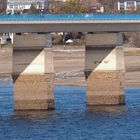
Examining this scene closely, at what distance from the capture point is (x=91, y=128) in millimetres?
78312

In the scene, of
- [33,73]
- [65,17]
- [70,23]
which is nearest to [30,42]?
[33,73]

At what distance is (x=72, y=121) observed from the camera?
8312 centimetres

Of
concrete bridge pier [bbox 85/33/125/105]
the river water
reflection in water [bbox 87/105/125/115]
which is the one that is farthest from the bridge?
the river water

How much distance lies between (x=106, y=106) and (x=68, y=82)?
23.3 meters

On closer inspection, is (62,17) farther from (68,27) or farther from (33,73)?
(33,73)

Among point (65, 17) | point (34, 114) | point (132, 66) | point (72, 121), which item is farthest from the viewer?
point (132, 66)

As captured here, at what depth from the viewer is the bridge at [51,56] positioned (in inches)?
3561

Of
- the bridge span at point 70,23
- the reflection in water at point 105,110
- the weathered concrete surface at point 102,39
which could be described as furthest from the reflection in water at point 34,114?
the bridge span at point 70,23

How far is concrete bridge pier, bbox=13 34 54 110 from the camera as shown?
9025cm

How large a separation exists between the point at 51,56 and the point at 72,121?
10.1 meters

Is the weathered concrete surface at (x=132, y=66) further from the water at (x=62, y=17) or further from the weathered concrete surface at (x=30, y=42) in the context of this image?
the weathered concrete surface at (x=30, y=42)

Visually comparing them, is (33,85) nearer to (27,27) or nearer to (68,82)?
(27,27)

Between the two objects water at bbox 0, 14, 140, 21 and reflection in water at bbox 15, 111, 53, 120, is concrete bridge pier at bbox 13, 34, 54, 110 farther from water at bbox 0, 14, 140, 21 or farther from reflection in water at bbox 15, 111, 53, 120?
water at bbox 0, 14, 140, 21

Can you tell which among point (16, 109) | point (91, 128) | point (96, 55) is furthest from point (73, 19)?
point (91, 128)
